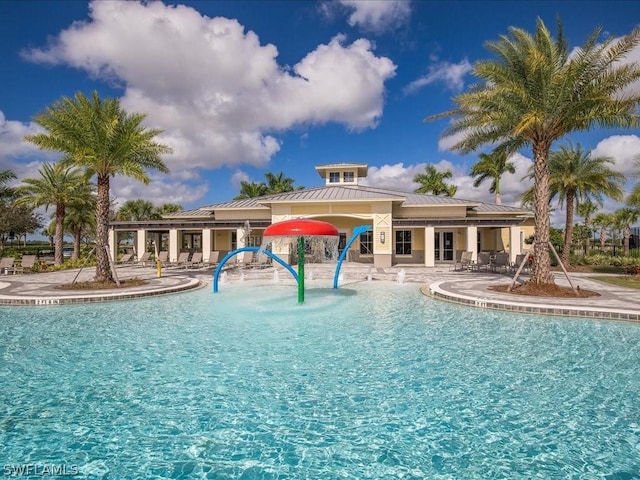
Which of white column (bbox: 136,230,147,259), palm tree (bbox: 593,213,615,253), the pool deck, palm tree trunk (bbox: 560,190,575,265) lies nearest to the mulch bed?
the pool deck

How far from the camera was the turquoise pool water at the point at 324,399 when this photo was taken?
12.9 ft

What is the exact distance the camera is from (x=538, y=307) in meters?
11.1

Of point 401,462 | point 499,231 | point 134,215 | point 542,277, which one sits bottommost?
point 401,462

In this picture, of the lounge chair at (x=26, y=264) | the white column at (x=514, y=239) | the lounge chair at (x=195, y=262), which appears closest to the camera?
the lounge chair at (x=26, y=264)

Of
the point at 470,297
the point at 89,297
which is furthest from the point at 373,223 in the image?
Answer: the point at 89,297

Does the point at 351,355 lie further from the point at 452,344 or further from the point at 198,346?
the point at 198,346

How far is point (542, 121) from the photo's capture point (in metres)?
13.6

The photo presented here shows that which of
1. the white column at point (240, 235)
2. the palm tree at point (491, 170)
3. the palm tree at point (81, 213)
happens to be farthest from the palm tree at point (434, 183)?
the palm tree at point (81, 213)

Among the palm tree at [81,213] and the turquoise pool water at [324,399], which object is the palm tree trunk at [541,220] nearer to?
the turquoise pool water at [324,399]

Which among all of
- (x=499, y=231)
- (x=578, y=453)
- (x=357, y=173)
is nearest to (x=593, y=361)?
(x=578, y=453)

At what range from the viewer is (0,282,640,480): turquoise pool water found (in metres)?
3.92

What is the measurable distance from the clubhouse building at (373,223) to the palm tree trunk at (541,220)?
1128 cm

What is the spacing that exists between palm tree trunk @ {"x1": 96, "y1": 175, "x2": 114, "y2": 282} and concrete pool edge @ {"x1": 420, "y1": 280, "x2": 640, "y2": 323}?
563 inches

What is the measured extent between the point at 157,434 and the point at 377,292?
1198cm
